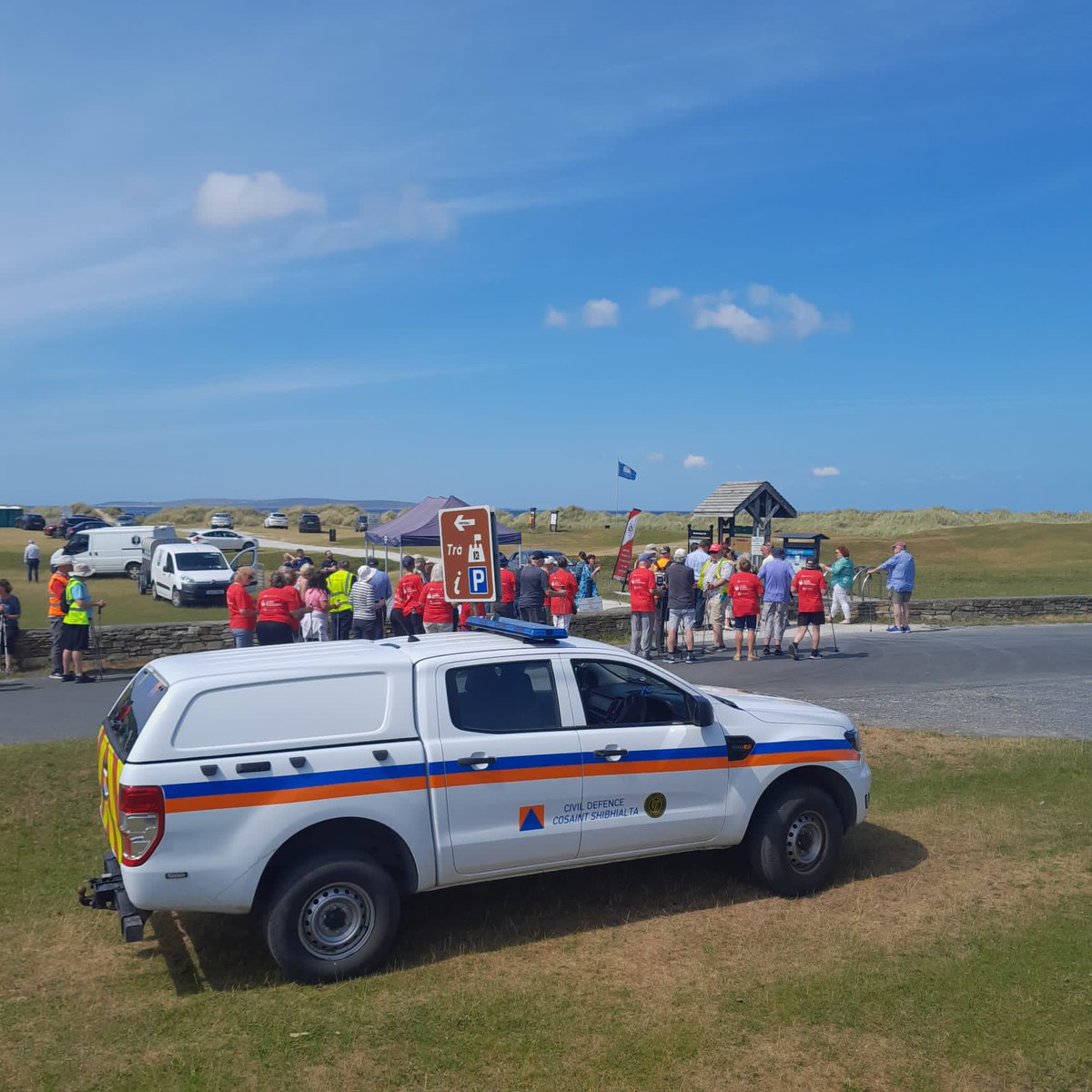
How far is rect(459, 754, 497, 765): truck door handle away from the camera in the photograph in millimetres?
5969

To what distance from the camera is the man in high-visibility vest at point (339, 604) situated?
16562mm

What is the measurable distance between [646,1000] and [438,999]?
1071mm

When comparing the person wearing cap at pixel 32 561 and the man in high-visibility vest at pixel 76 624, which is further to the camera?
the person wearing cap at pixel 32 561

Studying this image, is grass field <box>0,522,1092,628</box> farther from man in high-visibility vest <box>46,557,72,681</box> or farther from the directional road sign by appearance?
the directional road sign

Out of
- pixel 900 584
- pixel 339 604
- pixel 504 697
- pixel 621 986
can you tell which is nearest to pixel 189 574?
pixel 339 604

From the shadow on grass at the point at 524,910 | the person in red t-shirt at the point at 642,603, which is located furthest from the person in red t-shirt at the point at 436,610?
the shadow on grass at the point at 524,910

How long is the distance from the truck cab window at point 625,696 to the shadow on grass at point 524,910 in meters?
1.24

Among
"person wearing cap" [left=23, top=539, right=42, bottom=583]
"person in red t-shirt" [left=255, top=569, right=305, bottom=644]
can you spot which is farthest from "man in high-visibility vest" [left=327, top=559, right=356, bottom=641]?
"person wearing cap" [left=23, top=539, right=42, bottom=583]

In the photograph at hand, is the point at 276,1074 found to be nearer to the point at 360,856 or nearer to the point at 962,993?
the point at 360,856

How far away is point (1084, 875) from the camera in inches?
286

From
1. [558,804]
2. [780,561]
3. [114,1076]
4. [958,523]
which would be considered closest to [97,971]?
[114,1076]

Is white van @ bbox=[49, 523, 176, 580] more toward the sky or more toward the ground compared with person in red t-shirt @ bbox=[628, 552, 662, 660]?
more toward the sky

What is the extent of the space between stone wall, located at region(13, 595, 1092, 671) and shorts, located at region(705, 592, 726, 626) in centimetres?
180

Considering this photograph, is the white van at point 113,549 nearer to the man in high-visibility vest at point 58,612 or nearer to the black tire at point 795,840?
the man in high-visibility vest at point 58,612
